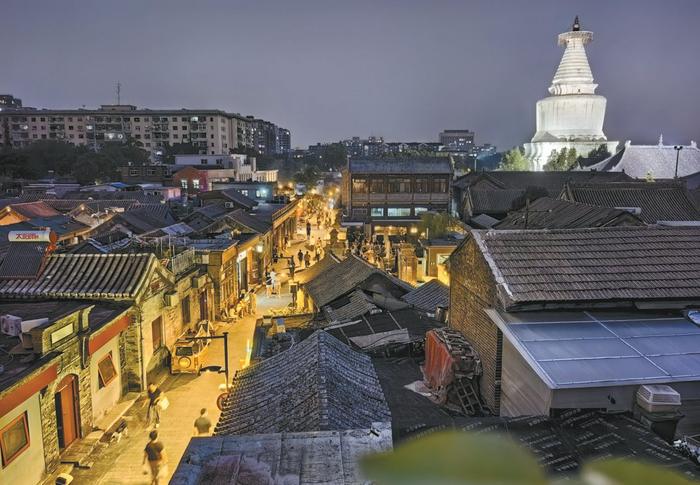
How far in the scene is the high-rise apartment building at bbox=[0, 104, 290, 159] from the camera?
109 m

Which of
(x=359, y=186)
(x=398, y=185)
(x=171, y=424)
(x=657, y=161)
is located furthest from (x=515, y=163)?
(x=171, y=424)

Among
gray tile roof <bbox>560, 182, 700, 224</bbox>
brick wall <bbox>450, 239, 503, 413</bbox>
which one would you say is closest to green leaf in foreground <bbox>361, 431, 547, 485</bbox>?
brick wall <bbox>450, 239, 503, 413</bbox>

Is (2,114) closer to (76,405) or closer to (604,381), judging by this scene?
(76,405)

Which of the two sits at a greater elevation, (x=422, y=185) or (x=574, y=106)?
(x=574, y=106)

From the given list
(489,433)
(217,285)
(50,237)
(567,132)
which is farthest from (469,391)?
(567,132)

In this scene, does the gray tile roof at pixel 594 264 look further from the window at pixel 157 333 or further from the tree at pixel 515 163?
the tree at pixel 515 163

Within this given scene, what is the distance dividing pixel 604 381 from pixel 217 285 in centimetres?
2187

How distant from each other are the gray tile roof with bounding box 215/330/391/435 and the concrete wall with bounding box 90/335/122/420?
7.20 metres

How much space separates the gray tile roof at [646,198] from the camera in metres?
29.0

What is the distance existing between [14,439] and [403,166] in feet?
A: 157

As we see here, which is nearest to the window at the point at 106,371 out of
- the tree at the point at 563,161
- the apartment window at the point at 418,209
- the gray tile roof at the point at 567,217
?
the gray tile roof at the point at 567,217

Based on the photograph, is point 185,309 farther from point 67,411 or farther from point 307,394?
point 307,394

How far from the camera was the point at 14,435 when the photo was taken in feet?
39.0

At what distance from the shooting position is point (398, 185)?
2197 inches
